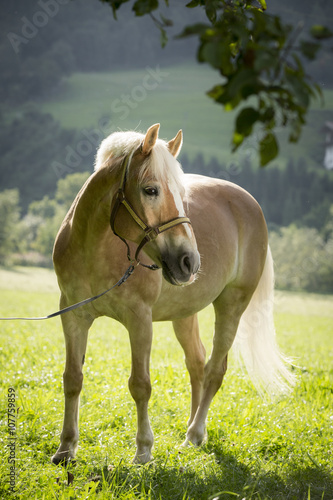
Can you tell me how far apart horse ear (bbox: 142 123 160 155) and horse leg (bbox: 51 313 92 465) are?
1.41 m

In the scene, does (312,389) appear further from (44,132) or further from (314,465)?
(44,132)

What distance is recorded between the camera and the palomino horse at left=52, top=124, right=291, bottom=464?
116 inches

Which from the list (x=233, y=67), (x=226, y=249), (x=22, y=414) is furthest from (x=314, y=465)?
(x=233, y=67)

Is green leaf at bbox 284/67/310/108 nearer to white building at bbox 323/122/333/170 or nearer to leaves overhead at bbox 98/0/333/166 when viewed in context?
leaves overhead at bbox 98/0/333/166

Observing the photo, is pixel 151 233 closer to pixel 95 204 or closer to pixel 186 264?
pixel 186 264

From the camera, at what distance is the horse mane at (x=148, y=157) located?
2.93 metres

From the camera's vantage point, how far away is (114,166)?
3182 mm

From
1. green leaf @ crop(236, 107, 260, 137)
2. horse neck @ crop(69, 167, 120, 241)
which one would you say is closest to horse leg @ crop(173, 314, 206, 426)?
horse neck @ crop(69, 167, 120, 241)

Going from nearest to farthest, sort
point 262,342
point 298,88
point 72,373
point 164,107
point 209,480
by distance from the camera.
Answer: point 298,88 < point 209,480 < point 72,373 < point 262,342 < point 164,107

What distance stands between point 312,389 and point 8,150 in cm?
10969

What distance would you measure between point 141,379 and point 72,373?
0.58 meters

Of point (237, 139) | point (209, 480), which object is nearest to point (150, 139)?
point (237, 139)

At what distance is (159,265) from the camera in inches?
119

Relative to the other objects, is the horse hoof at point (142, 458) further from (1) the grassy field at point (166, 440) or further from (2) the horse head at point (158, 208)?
(2) the horse head at point (158, 208)
